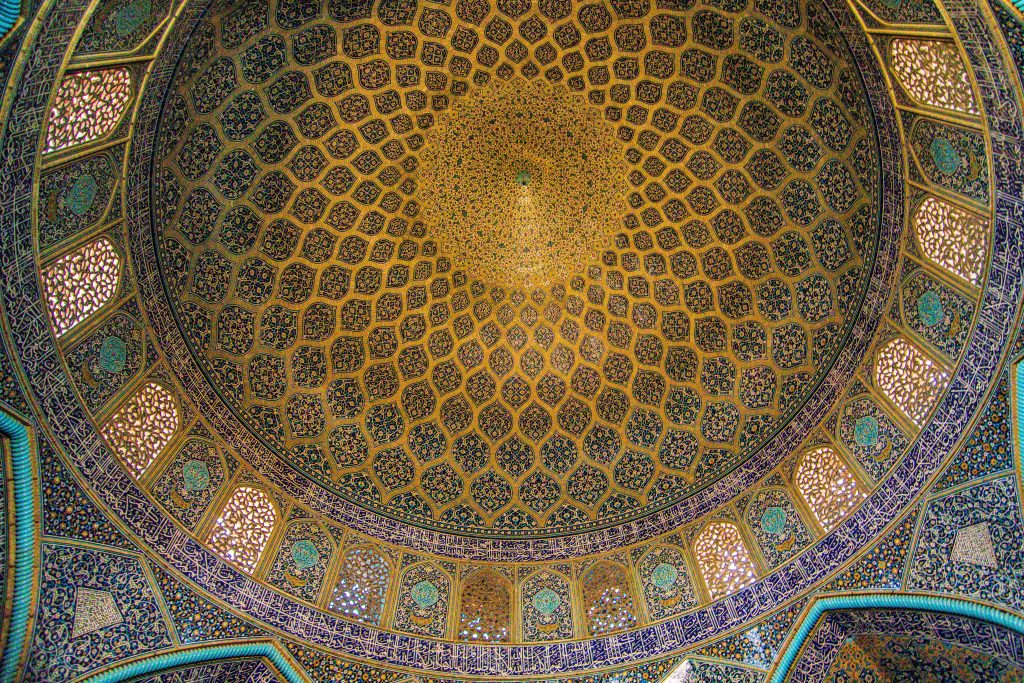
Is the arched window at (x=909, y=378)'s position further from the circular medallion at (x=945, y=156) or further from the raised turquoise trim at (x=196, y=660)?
the raised turquoise trim at (x=196, y=660)

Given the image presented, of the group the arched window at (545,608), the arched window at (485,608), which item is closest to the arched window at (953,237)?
the arched window at (545,608)

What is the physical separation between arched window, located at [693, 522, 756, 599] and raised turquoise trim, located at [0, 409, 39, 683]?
24.1ft

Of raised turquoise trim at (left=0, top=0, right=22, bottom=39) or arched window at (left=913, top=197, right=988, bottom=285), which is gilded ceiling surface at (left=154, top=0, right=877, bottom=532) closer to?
arched window at (left=913, top=197, right=988, bottom=285)

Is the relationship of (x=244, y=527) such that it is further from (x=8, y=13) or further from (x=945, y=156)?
(x=945, y=156)

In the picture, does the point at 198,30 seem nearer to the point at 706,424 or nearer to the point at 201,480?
the point at 201,480

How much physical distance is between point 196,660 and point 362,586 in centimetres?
221

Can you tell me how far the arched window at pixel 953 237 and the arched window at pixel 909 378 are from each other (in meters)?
1.09

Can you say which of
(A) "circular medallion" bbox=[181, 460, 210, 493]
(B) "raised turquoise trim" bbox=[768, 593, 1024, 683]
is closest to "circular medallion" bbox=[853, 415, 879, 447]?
(B) "raised turquoise trim" bbox=[768, 593, 1024, 683]

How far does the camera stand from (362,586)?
10.8m

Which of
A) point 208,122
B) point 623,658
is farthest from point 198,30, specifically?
point 623,658

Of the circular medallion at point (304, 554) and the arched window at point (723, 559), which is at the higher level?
the circular medallion at point (304, 554)

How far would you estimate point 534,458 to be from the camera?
12359 mm

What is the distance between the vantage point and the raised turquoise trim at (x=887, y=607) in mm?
8414

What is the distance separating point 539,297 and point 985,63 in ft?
21.3
